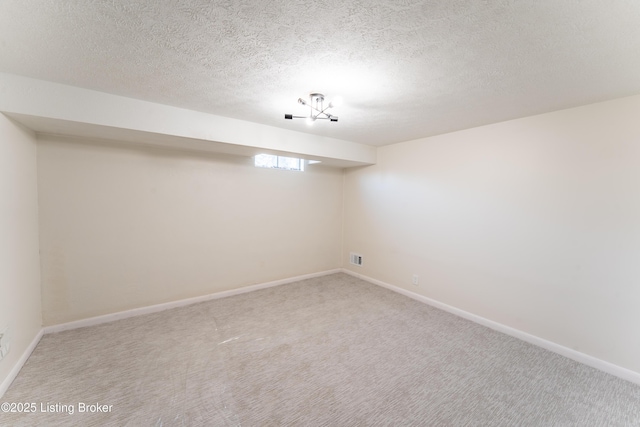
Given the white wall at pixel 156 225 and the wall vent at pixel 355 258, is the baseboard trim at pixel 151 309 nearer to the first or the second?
the white wall at pixel 156 225

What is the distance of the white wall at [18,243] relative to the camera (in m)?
1.86

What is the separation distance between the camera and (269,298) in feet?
11.8

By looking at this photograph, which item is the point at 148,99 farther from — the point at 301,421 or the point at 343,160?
the point at 301,421

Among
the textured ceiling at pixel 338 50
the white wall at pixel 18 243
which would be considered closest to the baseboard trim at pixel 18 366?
the white wall at pixel 18 243

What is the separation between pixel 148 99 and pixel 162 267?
199cm

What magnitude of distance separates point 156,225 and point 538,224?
14.1ft

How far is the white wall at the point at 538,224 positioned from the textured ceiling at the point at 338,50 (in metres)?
0.43

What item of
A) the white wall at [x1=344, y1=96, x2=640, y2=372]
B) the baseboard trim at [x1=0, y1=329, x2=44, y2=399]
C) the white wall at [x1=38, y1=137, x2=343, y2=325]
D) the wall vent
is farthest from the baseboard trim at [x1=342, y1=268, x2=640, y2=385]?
the baseboard trim at [x1=0, y1=329, x2=44, y2=399]

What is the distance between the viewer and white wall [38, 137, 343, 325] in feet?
8.61

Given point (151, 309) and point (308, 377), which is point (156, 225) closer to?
point (151, 309)

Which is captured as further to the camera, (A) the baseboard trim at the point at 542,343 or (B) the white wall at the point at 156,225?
(B) the white wall at the point at 156,225

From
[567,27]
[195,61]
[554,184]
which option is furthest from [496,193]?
[195,61]

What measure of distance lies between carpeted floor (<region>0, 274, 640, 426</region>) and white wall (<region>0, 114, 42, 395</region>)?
231mm

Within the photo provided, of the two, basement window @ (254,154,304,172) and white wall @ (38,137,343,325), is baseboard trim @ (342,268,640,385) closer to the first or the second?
white wall @ (38,137,343,325)
